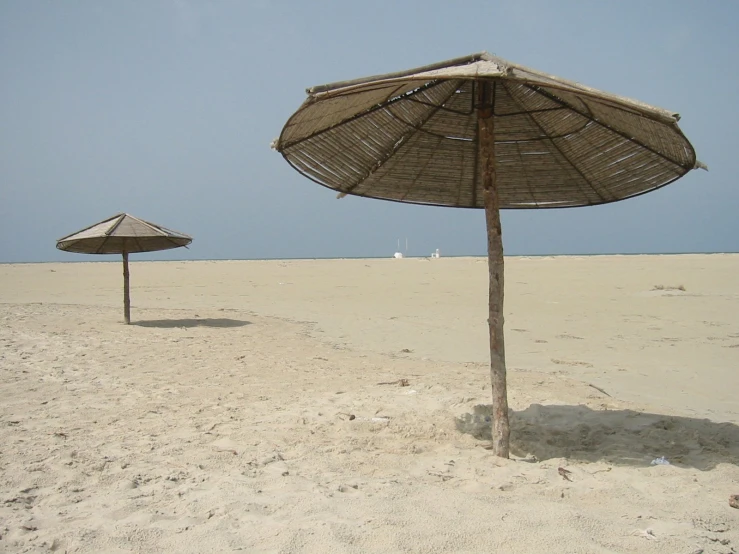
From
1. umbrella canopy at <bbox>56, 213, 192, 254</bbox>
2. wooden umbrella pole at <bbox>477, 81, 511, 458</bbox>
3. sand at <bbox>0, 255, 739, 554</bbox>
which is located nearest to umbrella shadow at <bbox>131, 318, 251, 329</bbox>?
sand at <bbox>0, 255, 739, 554</bbox>

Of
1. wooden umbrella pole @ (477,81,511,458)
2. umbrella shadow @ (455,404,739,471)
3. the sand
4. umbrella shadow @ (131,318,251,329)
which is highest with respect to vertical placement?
wooden umbrella pole @ (477,81,511,458)

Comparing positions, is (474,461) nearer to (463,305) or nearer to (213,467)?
(213,467)

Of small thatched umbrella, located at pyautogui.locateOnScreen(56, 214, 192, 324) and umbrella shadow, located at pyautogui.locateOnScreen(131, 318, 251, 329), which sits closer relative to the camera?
small thatched umbrella, located at pyautogui.locateOnScreen(56, 214, 192, 324)

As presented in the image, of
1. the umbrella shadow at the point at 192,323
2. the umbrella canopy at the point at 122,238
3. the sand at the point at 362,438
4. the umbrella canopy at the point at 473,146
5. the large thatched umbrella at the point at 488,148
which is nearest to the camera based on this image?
the sand at the point at 362,438

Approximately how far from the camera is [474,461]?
3.65 m

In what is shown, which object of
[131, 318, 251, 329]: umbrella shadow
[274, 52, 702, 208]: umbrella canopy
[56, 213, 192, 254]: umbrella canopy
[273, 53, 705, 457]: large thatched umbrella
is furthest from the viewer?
[131, 318, 251, 329]: umbrella shadow

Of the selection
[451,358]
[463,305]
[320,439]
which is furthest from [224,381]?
[463,305]

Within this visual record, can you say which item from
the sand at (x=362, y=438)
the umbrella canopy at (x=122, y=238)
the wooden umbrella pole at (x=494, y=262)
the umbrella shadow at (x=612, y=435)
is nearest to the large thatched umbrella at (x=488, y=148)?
the wooden umbrella pole at (x=494, y=262)

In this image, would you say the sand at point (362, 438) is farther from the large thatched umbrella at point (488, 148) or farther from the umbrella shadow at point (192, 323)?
the large thatched umbrella at point (488, 148)

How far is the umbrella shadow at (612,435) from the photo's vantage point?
3.82 metres

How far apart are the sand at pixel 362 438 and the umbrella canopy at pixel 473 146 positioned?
179 cm

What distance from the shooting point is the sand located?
8.73 feet

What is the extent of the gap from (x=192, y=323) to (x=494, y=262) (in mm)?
7384

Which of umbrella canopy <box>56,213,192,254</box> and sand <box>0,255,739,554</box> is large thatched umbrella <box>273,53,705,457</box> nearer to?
sand <box>0,255,739,554</box>
